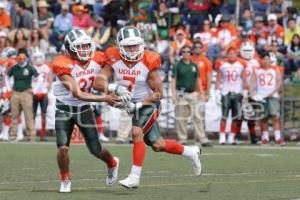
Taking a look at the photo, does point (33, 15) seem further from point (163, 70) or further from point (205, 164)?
point (205, 164)

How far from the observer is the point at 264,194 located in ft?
31.4

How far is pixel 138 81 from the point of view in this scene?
411 inches

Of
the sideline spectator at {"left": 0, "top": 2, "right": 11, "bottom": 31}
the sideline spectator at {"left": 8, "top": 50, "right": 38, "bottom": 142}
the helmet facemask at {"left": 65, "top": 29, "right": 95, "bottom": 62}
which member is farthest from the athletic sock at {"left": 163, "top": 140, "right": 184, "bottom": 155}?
the sideline spectator at {"left": 0, "top": 2, "right": 11, "bottom": 31}

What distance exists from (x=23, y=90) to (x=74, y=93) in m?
8.99

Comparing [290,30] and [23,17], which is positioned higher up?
[23,17]

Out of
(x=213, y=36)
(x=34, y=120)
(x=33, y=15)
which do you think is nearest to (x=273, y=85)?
(x=213, y=36)

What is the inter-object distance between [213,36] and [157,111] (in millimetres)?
9917

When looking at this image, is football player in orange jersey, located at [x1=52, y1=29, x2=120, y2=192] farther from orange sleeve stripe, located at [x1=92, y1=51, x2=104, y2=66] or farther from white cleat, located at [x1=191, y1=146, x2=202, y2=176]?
white cleat, located at [x1=191, y1=146, x2=202, y2=176]

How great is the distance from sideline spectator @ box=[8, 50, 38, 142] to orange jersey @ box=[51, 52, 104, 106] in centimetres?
836

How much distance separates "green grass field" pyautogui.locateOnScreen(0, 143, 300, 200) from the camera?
31.7ft

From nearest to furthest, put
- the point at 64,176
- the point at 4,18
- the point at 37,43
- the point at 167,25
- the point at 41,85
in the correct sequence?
the point at 64,176 < the point at 41,85 < the point at 37,43 < the point at 167,25 < the point at 4,18

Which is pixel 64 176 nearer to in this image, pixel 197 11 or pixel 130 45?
pixel 130 45

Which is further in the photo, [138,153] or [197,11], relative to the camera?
[197,11]

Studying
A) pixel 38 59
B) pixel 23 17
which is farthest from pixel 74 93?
pixel 23 17
